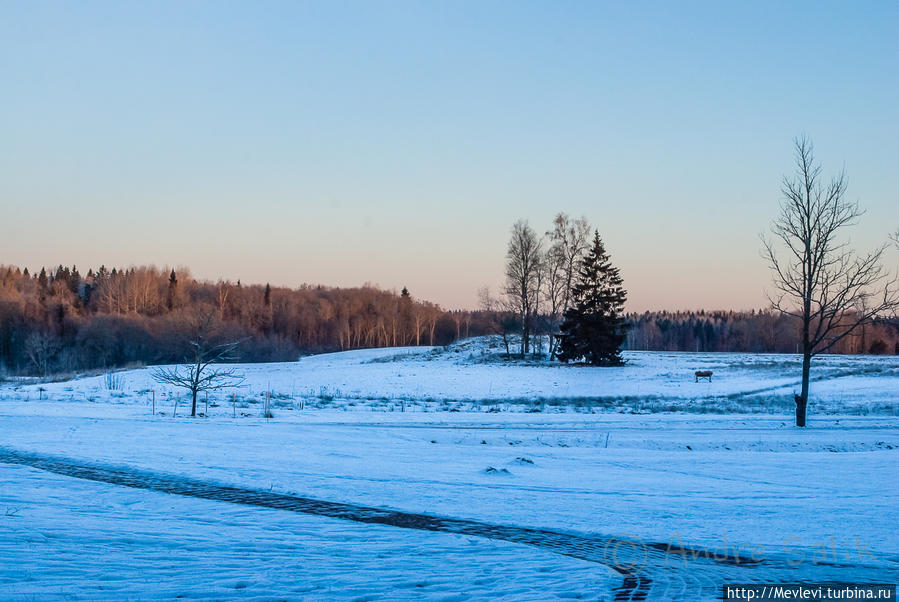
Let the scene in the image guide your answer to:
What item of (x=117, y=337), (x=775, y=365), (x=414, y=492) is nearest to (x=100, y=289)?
(x=117, y=337)

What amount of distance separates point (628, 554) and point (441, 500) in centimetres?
335

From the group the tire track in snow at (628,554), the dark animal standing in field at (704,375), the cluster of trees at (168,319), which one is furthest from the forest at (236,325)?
the tire track in snow at (628,554)

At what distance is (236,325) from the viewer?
290 ft

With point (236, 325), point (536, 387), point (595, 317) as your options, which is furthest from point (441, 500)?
point (236, 325)

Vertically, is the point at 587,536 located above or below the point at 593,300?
below

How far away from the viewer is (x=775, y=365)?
47.9 metres

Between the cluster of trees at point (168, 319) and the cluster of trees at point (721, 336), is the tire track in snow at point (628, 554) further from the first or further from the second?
the cluster of trees at point (721, 336)

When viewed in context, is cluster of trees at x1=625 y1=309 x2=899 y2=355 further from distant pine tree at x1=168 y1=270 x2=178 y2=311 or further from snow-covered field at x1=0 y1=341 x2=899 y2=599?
snow-covered field at x1=0 y1=341 x2=899 y2=599

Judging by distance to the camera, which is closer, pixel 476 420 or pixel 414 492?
pixel 414 492

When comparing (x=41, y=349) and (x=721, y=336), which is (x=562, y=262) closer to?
(x=41, y=349)

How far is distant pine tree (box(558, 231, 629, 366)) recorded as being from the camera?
5122 cm

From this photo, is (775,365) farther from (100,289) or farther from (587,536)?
(100,289)

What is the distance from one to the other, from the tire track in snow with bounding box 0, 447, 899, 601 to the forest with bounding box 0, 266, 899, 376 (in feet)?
156

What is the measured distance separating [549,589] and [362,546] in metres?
2.22
